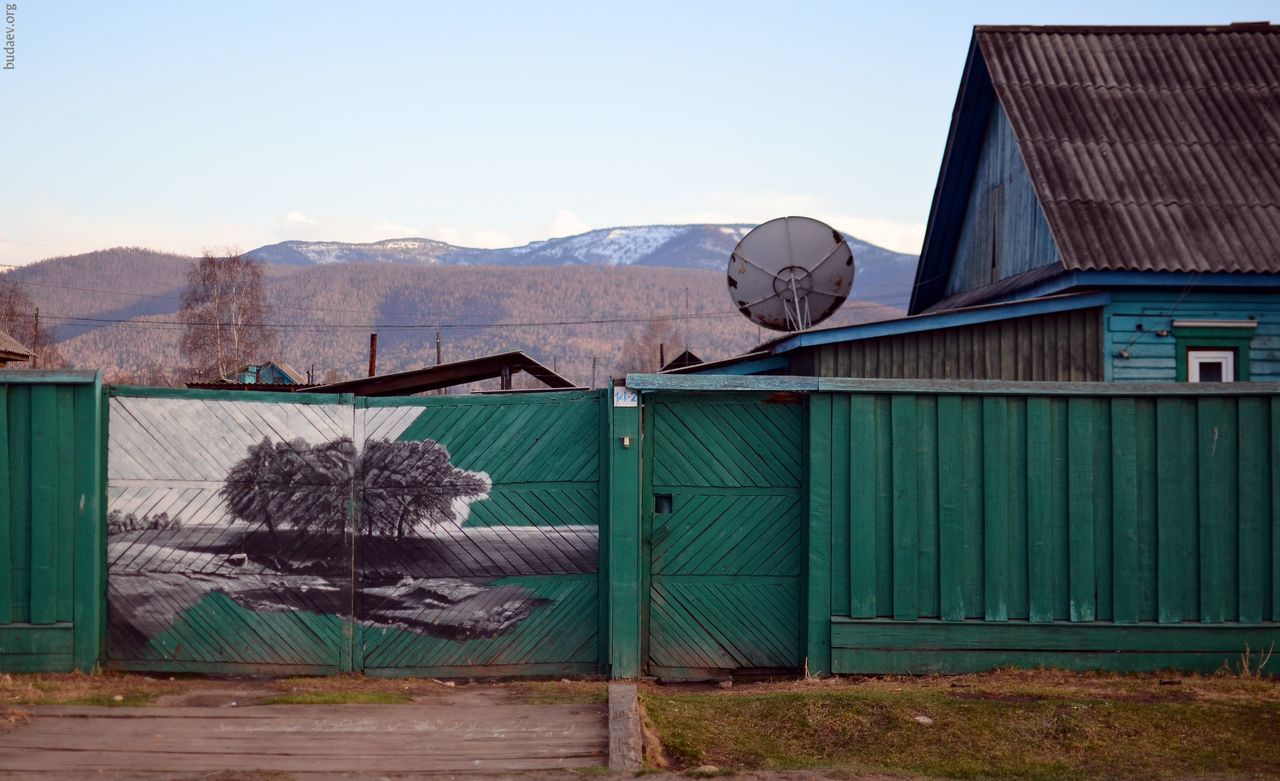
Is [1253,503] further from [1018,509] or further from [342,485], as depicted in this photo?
[342,485]

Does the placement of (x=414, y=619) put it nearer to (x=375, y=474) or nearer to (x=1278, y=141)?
(x=375, y=474)

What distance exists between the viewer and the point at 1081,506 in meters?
9.40

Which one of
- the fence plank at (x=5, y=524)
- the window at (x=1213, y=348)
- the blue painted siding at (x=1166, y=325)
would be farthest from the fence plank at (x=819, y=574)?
the window at (x=1213, y=348)

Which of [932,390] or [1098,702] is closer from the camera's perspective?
[1098,702]

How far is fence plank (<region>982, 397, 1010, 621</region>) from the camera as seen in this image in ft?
30.7

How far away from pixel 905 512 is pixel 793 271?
25.3 ft

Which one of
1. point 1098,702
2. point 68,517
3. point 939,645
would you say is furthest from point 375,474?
point 1098,702

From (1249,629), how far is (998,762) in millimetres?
3807

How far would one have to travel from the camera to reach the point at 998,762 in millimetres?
6883

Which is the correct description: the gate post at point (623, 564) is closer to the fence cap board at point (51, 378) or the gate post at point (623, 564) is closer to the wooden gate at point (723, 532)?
the wooden gate at point (723, 532)

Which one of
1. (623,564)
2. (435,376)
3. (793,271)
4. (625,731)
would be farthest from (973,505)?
(435,376)

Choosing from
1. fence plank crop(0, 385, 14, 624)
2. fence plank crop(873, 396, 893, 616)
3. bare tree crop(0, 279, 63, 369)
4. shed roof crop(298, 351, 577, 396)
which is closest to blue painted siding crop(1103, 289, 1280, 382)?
fence plank crop(873, 396, 893, 616)

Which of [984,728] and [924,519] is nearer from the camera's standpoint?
[984,728]

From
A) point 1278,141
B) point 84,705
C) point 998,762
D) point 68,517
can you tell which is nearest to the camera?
point 998,762
